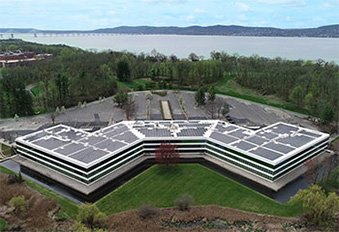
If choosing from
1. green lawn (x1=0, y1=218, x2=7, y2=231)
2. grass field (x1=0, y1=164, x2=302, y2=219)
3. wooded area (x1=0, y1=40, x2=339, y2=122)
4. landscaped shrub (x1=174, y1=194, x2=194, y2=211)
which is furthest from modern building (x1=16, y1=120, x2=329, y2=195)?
wooded area (x1=0, y1=40, x2=339, y2=122)

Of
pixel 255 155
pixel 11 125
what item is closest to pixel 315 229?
pixel 255 155

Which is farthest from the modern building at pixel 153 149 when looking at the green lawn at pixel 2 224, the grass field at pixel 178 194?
the green lawn at pixel 2 224

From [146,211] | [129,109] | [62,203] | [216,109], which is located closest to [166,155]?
[146,211]

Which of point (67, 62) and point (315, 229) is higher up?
point (67, 62)

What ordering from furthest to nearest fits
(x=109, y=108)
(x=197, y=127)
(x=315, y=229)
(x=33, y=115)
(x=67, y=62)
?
(x=67, y=62) < (x=109, y=108) < (x=33, y=115) < (x=197, y=127) < (x=315, y=229)

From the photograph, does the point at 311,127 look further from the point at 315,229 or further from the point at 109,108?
the point at 109,108

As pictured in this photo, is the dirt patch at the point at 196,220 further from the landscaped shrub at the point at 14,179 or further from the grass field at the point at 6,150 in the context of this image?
the grass field at the point at 6,150

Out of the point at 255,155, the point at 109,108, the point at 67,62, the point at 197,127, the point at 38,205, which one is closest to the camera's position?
the point at 38,205
